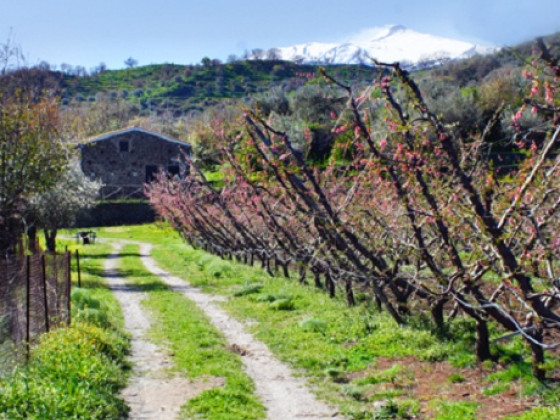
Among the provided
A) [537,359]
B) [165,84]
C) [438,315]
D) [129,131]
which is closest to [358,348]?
[438,315]

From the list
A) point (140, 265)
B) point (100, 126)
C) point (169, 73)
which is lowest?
point (140, 265)

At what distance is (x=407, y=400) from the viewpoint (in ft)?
28.7

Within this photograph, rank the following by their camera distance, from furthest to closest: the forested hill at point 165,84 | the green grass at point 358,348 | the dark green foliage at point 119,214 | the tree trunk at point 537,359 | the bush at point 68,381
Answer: the forested hill at point 165,84
the dark green foliage at point 119,214
the green grass at point 358,348
the tree trunk at point 537,359
the bush at point 68,381

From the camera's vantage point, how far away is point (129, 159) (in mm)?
61375

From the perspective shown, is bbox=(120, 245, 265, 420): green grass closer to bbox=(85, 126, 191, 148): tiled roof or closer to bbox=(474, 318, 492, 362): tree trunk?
bbox=(474, 318, 492, 362): tree trunk

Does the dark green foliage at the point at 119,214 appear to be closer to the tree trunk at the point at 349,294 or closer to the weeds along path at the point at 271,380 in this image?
the weeds along path at the point at 271,380

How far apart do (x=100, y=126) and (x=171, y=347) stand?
89.5 metres

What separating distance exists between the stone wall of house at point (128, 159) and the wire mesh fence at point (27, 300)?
47.9m

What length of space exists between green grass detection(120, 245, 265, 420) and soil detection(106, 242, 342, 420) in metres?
0.18

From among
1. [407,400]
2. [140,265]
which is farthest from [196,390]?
[140,265]

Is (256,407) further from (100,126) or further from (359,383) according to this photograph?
(100,126)

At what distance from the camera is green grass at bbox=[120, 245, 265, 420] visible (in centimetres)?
896

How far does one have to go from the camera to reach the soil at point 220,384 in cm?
898

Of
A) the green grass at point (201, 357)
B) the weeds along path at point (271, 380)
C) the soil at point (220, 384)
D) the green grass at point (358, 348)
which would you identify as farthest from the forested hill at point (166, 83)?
the soil at point (220, 384)
